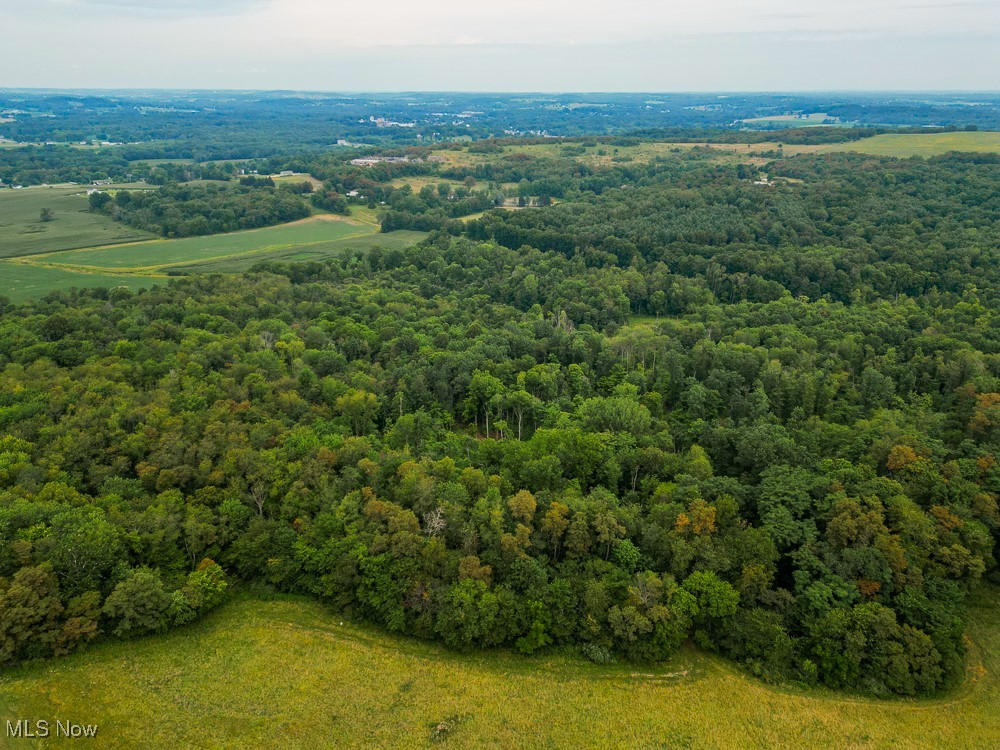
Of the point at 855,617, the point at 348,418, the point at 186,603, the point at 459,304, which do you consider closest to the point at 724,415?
the point at 855,617

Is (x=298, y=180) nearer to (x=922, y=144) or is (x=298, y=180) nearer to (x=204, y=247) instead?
(x=204, y=247)

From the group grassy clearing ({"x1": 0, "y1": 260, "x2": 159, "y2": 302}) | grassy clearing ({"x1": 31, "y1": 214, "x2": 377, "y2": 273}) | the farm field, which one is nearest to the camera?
grassy clearing ({"x1": 0, "y1": 260, "x2": 159, "y2": 302})

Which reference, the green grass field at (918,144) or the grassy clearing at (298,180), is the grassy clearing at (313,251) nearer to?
the grassy clearing at (298,180)

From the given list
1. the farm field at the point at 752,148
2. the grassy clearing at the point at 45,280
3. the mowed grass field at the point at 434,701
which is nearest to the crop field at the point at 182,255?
the grassy clearing at the point at 45,280

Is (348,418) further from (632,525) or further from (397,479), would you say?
(632,525)

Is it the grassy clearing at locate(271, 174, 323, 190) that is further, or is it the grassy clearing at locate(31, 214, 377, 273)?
the grassy clearing at locate(271, 174, 323, 190)

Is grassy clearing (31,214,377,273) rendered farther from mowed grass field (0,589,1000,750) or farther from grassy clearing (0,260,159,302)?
mowed grass field (0,589,1000,750)

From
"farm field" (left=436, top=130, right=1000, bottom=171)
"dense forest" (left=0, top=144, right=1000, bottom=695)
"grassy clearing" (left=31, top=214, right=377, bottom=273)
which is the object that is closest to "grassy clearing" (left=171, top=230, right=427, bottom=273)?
"grassy clearing" (left=31, top=214, right=377, bottom=273)
